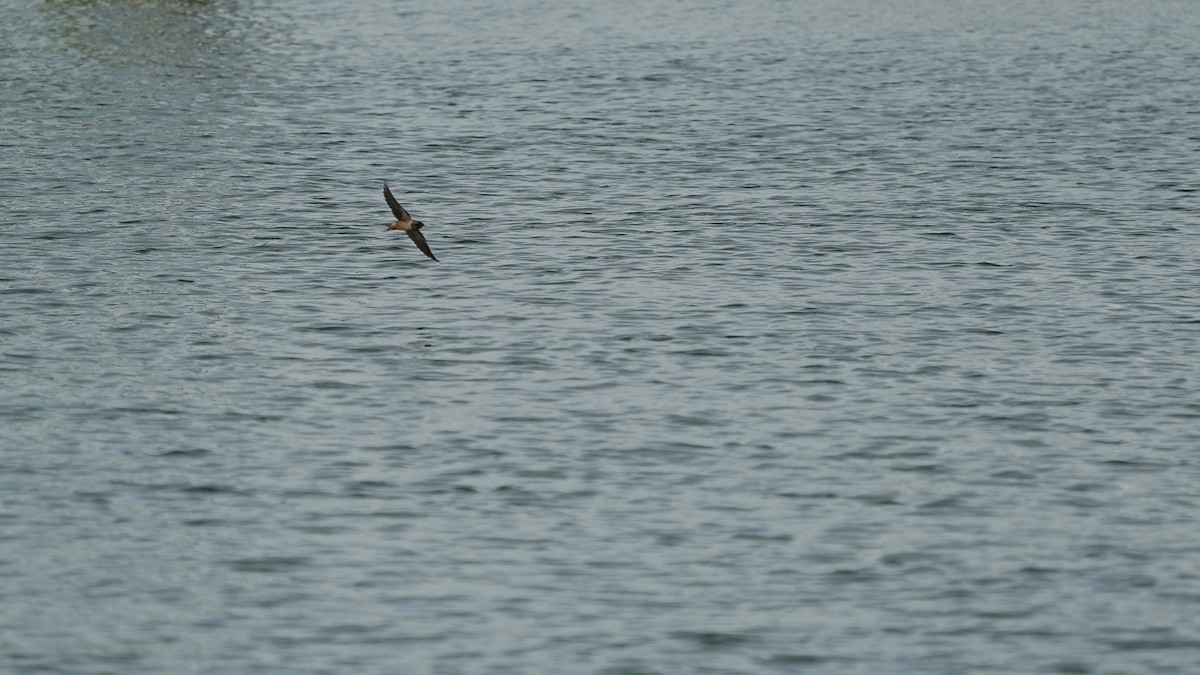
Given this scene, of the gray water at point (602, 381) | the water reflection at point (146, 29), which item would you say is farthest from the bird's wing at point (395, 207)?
the water reflection at point (146, 29)

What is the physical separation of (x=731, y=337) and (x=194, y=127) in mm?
29901

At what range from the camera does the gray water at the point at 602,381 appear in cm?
2508

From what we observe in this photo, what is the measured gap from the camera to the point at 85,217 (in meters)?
48.6

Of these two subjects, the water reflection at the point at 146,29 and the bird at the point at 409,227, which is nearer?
the bird at the point at 409,227

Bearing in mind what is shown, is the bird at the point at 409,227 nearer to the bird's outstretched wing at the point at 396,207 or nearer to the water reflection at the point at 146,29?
the bird's outstretched wing at the point at 396,207

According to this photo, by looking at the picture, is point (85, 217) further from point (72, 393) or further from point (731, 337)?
point (731, 337)

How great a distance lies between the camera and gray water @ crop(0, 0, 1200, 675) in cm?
2508

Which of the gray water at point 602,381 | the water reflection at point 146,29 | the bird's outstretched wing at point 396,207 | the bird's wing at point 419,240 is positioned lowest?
the gray water at point 602,381

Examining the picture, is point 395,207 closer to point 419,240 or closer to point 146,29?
point 419,240

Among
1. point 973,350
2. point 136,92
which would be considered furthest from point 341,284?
Result: point 136,92

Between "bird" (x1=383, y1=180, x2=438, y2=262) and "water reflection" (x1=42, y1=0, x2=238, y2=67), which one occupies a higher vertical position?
"bird" (x1=383, y1=180, x2=438, y2=262)

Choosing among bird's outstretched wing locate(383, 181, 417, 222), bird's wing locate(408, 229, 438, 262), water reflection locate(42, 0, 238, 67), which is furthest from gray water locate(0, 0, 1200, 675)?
water reflection locate(42, 0, 238, 67)

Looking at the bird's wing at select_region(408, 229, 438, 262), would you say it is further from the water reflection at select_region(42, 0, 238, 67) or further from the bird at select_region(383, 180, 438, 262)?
the water reflection at select_region(42, 0, 238, 67)

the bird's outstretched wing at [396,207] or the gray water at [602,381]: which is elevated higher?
the bird's outstretched wing at [396,207]
